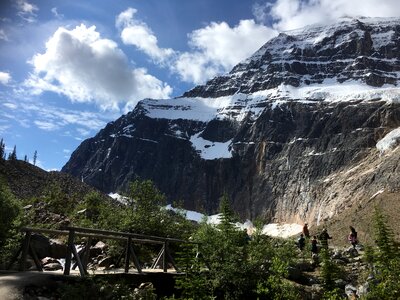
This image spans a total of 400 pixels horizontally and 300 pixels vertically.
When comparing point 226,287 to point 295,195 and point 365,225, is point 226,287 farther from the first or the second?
point 295,195

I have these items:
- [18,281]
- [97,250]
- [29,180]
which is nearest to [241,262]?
[97,250]

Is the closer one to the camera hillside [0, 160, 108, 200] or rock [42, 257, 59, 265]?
rock [42, 257, 59, 265]

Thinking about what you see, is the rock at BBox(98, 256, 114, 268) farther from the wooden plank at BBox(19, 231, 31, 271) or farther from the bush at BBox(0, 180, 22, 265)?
the wooden plank at BBox(19, 231, 31, 271)

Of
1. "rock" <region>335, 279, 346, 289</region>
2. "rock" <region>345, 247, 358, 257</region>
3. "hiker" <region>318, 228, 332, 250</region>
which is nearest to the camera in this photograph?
"rock" <region>335, 279, 346, 289</region>

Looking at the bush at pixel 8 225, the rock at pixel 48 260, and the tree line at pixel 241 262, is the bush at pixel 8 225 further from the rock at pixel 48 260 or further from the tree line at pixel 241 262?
the rock at pixel 48 260

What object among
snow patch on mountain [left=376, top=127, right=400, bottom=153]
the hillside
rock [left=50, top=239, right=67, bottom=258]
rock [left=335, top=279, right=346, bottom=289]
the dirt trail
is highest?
snow patch on mountain [left=376, top=127, right=400, bottom=153]

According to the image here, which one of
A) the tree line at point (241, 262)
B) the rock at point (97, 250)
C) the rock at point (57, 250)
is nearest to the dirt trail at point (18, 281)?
the tree line at point (241, 262)

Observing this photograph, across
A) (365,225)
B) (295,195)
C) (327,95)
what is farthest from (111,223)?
→ (327,95)

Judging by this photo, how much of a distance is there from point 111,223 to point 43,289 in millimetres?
13033

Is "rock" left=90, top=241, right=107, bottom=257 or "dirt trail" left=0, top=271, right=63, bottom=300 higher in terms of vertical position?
"rock" left=90, top=241, right=107, bottom=257

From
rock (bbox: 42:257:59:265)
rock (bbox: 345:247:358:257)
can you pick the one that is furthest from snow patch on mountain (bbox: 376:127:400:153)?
rock (bbox: 42:257:59:265)

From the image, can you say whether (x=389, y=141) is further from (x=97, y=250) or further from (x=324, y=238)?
(x=97, y=250)

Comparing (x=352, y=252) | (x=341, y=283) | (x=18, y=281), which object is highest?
(x=352, y=252)

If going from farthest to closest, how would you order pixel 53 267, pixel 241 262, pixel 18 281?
pixel 241 262, pixel 53 267, pixel 18 281
